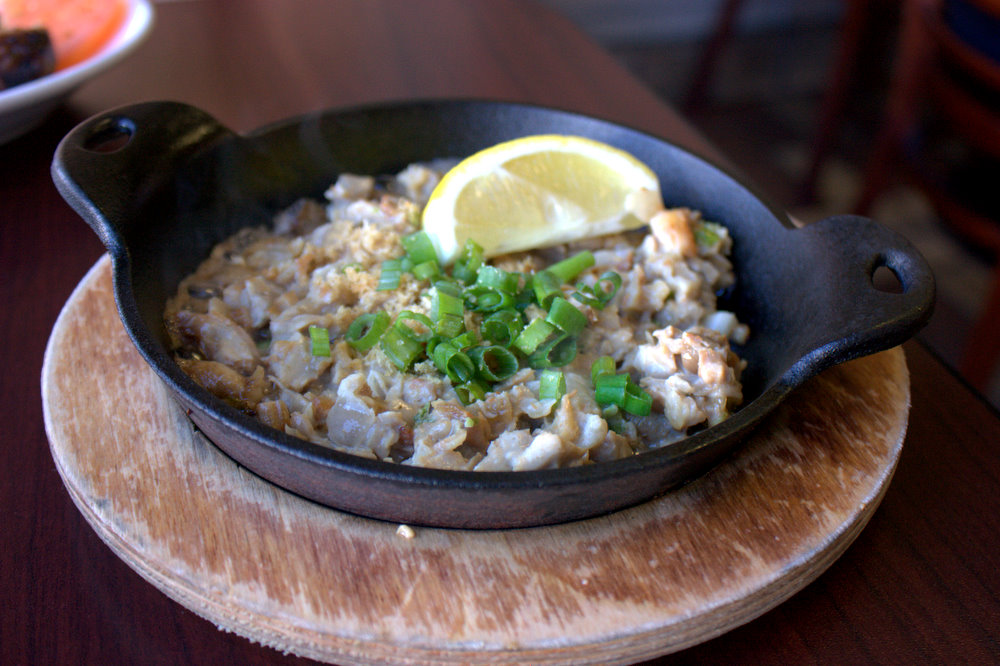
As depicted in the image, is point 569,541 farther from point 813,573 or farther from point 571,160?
point 571,160

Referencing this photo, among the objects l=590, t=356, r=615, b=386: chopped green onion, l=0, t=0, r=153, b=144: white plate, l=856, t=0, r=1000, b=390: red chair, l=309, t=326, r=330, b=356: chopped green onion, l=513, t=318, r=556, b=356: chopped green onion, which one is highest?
l=0, t=0, r=153, b=144: white plate

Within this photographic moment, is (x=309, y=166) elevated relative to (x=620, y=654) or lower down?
elevated

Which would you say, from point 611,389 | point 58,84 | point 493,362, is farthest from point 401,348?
point 58,84

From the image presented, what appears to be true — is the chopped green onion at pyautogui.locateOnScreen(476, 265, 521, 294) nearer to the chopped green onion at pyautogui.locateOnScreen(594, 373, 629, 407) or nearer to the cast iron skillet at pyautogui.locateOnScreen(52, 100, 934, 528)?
the chopped green onion at pyautogui.locateOnScreen(594, 373, 629, 407)

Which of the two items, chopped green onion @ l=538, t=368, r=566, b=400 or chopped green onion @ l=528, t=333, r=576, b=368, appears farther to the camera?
chopped green onion @ l=528, t=333, r=576, b=368

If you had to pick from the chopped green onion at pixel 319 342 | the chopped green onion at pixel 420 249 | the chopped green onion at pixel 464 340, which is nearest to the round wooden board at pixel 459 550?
the chopped green onion at pixel 319 342

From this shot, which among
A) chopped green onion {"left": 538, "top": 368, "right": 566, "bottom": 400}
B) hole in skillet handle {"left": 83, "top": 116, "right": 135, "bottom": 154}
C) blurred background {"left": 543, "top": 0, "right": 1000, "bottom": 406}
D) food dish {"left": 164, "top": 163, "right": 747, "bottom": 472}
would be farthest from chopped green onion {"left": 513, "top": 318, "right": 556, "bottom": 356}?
blurred background {"left": 543, "top": 0, "right": 1000, "bottom": 406}

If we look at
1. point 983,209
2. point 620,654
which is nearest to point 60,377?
point 620,654
